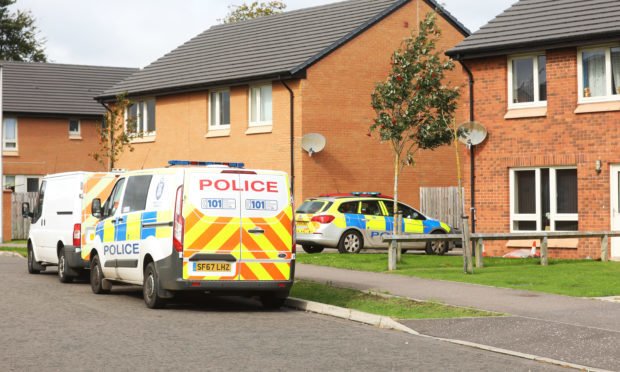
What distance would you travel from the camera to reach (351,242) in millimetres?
23141

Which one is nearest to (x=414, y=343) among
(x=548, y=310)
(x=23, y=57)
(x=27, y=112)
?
(x=548, y=310)

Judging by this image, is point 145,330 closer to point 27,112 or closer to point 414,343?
point 414,343

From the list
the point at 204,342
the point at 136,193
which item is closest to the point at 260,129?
the point at 136,193

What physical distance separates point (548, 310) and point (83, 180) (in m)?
9.32

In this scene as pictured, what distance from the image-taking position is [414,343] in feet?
31.8

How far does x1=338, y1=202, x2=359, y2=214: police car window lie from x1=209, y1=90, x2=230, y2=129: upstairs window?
30.9 feet

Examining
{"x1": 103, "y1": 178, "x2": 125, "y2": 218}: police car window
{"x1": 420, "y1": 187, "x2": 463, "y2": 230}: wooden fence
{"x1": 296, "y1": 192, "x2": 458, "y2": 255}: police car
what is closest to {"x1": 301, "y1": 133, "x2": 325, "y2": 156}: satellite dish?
{"x1": 420, "y1": 187, "x2": 463, "y2": 230}: wooden fence

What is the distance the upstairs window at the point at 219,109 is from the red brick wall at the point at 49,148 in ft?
44.2

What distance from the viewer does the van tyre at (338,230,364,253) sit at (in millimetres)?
22953

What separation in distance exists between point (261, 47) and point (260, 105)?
2734 millimetres

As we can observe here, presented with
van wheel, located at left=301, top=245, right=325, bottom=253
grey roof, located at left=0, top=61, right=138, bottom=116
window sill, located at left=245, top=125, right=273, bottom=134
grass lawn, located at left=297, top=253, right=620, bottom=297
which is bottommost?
grass lawn, located at left=297, top=253, right=620, bottom=297

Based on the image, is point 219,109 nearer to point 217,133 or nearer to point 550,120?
point 217,133

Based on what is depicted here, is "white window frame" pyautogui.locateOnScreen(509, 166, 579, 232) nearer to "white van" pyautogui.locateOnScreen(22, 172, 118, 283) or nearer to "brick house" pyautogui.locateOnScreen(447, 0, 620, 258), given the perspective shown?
"brick house" pyautogui.locateOnScreen(447, 0, 620, 258)

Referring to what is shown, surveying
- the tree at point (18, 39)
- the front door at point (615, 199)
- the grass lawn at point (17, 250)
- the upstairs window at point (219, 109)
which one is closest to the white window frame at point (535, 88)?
the front door at point (615, 199)
